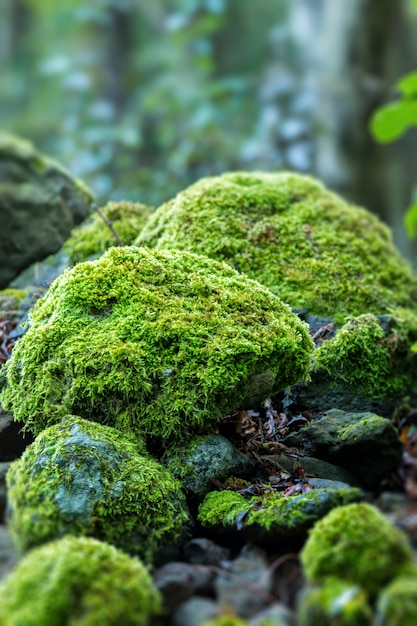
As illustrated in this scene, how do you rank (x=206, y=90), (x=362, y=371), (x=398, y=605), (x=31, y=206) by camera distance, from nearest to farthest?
(x=398, y=605) < (x=362, y=371) < (x=31, y=206) < (x=206, y=90)

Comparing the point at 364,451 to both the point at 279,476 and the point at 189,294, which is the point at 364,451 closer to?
the point at 279,476

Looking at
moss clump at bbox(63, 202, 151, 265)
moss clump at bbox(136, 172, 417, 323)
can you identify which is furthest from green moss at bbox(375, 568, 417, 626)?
moss clump at bbox(63, 202, 151, 265)

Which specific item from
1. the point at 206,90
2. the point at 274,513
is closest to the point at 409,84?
the point at 274,513

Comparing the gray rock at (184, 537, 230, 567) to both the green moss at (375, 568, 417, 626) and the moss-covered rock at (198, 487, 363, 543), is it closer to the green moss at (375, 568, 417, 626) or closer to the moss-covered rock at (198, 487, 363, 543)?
the moss-covered rock at (198, 487, 363, 543)

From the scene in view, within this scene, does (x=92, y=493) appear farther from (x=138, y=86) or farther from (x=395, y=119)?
(x=138, y=86)

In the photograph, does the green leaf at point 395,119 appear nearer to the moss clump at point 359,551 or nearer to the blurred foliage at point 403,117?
the blurred foliage at point 403,117

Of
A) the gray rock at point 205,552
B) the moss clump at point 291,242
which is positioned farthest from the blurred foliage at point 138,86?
the gray rock at point 205,552
